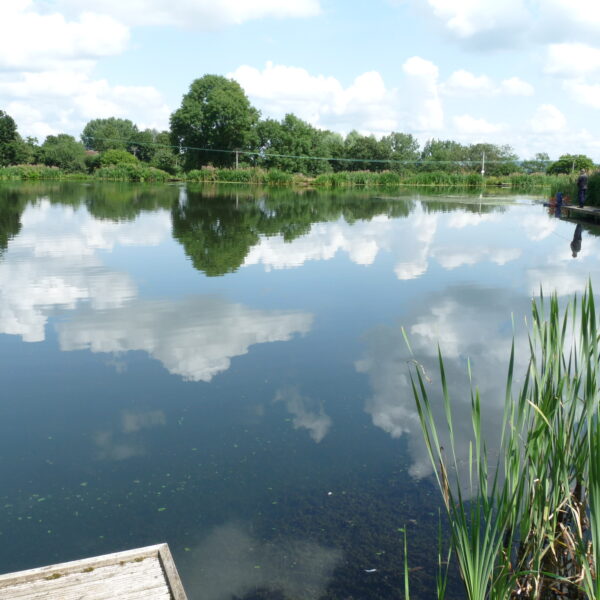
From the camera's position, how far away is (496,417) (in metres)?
4.74

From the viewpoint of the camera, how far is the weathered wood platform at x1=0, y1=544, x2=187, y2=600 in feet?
7.91

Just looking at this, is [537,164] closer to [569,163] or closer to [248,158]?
[569,163]

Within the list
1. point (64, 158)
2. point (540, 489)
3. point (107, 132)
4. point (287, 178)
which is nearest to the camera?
point (540, 489)

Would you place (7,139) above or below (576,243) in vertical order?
above

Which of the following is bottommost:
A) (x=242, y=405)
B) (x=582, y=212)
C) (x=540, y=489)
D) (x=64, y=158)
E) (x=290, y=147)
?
(x=242, y=405)

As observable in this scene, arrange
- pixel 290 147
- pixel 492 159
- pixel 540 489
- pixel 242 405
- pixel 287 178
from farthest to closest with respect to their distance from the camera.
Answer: pixel 492 159
pixel 290 147
pixel 287 178
pixel 242 405
pixel 540 489

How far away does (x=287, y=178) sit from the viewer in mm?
51812

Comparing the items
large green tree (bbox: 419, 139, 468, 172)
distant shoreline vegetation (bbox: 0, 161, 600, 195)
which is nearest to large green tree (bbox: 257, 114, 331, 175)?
distant shoreline vegetation (bbox: 0, 161, 600, 195)

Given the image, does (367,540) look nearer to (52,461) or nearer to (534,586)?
(534,586)

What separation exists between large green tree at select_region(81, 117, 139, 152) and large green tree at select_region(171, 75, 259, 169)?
92.0 feet

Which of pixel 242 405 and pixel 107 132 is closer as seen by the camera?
pixel 242 405

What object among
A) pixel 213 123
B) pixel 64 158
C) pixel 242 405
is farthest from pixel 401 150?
pixel 242 405

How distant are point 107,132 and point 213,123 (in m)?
43.8

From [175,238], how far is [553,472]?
13.7 meters
